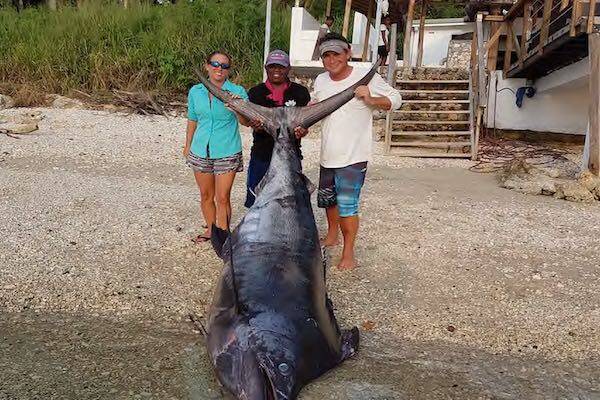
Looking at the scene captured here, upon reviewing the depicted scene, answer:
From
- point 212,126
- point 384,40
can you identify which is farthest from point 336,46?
point 384,40

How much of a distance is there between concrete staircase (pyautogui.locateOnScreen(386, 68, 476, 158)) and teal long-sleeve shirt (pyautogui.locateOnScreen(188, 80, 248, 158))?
22.5 ft

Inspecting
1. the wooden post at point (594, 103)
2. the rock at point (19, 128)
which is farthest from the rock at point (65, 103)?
the wooden post at point (594, 103)

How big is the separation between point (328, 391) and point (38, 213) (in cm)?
436

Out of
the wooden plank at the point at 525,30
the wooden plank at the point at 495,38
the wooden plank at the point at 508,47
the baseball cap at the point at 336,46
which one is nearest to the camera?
the baseball cap at the point at 336,46

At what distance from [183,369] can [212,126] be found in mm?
2065

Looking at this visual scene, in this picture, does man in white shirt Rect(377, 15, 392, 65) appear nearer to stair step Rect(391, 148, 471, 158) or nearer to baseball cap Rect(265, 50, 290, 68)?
stair step Rect(391, 148, 471, 158)

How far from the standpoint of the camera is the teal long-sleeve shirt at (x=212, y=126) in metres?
4.68

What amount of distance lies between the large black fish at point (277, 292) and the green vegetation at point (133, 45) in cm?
1179

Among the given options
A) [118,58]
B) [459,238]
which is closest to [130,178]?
[459,238]

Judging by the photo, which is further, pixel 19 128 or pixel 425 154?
pixel 19 128

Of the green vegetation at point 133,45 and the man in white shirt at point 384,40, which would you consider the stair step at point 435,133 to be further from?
the green vegetation at point 133,45

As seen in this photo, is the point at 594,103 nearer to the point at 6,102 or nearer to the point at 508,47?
the point at 508,47

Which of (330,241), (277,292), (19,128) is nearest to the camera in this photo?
(277,292)

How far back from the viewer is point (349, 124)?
14.3 feet
